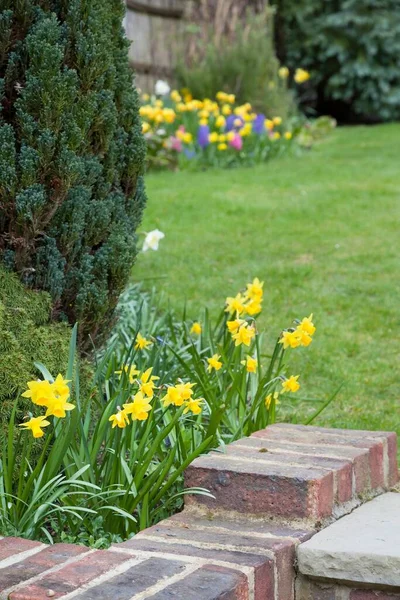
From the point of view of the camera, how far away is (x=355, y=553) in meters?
2.32

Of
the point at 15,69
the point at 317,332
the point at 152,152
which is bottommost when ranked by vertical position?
the point at 317,332

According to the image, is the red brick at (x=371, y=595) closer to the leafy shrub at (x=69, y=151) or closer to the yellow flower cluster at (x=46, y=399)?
the yellow flower cluster at (x=46, y=399)

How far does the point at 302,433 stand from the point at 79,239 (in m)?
0.91

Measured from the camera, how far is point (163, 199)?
7363 millimetres

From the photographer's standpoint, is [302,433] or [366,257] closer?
[302,433]

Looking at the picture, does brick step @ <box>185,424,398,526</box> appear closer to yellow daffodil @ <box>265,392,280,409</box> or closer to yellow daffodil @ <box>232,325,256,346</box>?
yellow daffodil @ <box>265,392,280,409</box>

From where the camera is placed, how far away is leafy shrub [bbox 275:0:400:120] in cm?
1443

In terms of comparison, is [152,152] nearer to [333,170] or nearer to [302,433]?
[333,170]

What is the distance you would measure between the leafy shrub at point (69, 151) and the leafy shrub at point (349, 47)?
11826 mm

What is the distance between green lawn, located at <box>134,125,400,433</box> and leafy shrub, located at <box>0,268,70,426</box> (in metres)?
1.20

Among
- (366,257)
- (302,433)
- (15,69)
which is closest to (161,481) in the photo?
(302,433)

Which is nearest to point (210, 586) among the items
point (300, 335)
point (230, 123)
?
point (300, 335)

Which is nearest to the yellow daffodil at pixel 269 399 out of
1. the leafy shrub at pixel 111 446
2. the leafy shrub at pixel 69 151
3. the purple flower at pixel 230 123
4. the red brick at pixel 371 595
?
the leafy shrub at pixel 111 446

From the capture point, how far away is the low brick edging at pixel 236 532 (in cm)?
210
